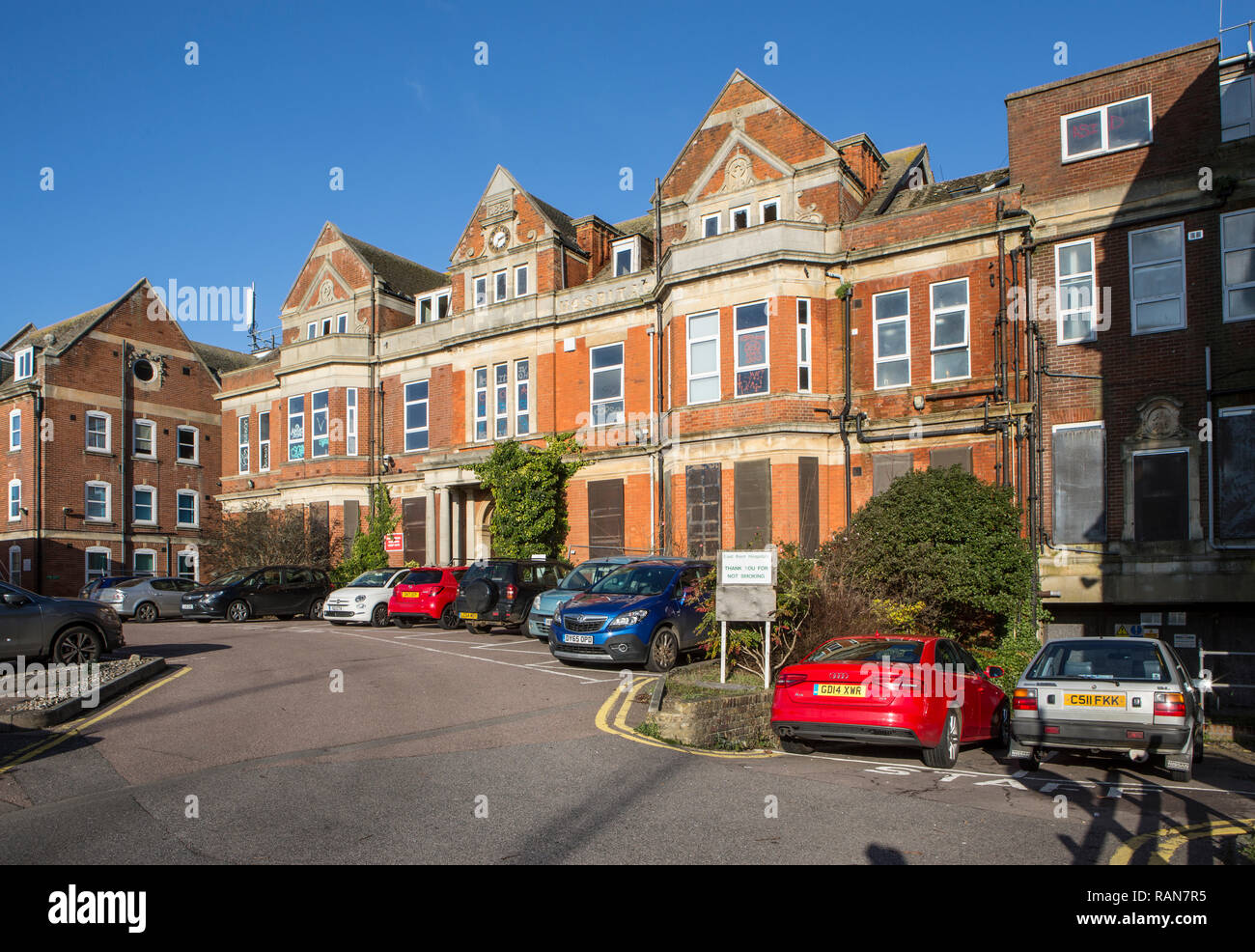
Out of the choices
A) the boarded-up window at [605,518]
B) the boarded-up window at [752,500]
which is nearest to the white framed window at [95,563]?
the boarded-up window at [605,518]

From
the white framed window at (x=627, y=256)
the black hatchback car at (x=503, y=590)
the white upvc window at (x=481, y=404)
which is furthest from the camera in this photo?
the white upvc window at (x=481, y=404)

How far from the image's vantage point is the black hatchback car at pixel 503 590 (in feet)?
68.4

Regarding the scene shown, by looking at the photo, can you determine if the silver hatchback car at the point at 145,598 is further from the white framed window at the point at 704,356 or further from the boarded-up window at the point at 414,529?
the white framed window at the point at 704,356

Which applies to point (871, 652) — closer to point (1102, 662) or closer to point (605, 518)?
point (1102, 662)

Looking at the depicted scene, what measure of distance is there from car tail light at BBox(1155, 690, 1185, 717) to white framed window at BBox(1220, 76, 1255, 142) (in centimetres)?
1494

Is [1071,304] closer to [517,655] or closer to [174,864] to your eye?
[517,655]

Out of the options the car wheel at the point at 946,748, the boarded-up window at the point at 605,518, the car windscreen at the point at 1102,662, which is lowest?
the car wheel at the point at 946,748

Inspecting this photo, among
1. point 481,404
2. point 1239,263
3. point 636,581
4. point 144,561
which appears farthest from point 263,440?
point 1239,263

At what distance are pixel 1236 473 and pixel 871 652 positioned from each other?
12687 mm

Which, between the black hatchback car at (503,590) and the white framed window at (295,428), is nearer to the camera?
the black hatchback car at (503,590)

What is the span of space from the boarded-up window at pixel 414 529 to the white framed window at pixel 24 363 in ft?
61.3

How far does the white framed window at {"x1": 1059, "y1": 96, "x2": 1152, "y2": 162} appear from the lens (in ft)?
67.5

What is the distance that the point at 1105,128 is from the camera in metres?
21.0
